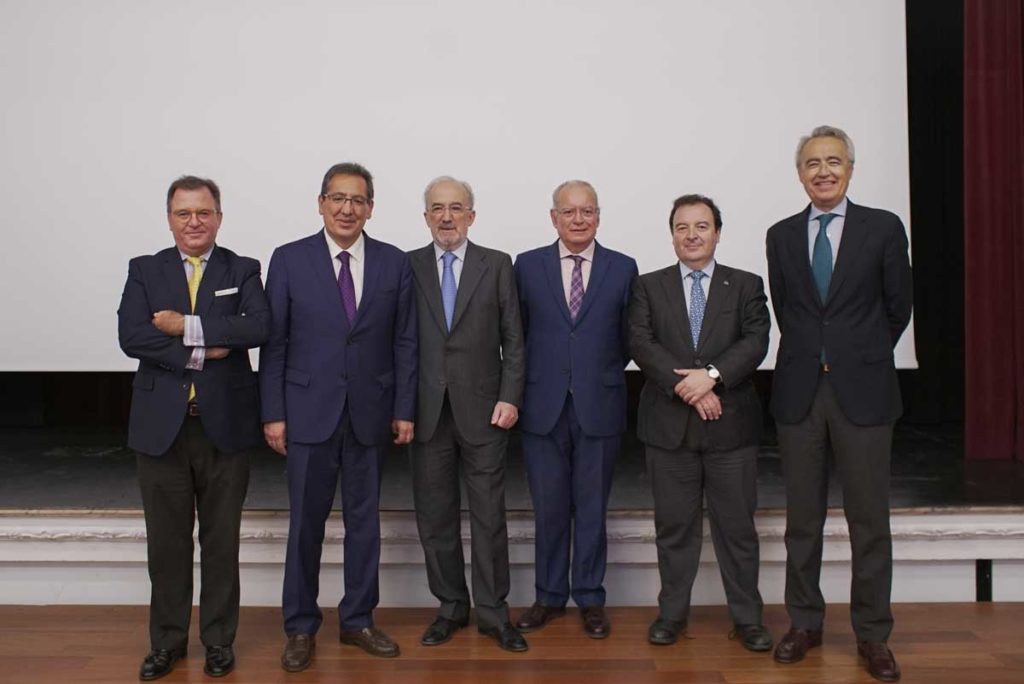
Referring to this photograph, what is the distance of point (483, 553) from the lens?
102 inches

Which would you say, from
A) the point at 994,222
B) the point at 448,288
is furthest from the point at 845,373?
the point at 994,222

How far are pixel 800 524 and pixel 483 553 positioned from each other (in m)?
0.89

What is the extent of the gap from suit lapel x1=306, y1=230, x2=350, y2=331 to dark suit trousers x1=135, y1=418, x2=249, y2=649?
46cm

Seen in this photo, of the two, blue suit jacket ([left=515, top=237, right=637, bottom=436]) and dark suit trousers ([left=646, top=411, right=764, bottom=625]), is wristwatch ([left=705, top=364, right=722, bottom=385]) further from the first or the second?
blue suit jacket ([left=515, top=237, right=637, bottom=436])

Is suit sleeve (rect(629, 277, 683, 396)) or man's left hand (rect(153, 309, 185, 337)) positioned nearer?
man's left hand (rect(153, 309, 185, 337))

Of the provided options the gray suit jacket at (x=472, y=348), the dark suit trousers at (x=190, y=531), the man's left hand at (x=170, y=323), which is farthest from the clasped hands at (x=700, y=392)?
the man's left hand at (x=170, y=323)

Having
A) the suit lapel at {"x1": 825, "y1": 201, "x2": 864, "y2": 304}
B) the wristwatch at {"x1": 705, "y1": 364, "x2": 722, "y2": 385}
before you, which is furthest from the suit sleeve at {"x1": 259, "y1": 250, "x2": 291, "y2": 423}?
the suit lapel at {"x1": 825, "y1": 201, "x2": 864, "y2": 304}

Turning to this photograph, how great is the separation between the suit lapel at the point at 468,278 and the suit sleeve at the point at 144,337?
0.73m

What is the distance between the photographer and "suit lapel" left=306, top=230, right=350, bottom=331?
2420mm

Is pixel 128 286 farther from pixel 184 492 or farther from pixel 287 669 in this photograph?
pixel 287 669

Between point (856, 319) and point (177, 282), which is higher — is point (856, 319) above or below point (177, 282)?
below

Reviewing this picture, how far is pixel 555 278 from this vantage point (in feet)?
8.64

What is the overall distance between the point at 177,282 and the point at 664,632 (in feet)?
5.47

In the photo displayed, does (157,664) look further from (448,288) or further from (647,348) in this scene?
(647,348)
